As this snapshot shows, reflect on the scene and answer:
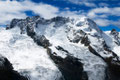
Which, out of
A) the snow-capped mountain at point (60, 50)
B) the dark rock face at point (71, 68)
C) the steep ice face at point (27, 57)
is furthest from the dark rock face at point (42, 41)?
the dark rock face at point (71, 68)

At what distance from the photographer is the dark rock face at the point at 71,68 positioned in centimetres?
11428

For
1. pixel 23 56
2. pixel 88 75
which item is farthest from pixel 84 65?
pixel 23 56

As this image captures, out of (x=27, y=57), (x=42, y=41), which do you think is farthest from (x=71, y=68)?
(x=42, y=41)

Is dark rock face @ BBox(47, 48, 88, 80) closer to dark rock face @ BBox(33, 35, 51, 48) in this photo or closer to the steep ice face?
the steep ice face

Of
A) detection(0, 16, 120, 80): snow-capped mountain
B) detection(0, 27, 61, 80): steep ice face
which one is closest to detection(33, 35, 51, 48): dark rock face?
detection(0, 16, 120, 80): snow-capped mountain

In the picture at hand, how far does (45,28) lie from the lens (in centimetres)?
17862

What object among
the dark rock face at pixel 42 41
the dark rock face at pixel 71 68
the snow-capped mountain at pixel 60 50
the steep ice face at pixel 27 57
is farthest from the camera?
the dark rock face at pixel 42 41

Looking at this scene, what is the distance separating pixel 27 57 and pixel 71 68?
3070cm

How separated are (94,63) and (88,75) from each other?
36.4ft

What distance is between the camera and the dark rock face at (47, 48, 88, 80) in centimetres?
11428

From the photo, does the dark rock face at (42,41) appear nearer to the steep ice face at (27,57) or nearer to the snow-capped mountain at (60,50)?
the snow-capped mountain at (60,50)

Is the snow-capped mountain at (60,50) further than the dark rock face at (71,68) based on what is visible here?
No

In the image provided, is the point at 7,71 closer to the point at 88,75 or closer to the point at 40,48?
the point at 88,75

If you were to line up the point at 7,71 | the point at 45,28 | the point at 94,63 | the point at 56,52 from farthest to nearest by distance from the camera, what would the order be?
the point at 45,28
the point at 56,52
the point at 94,63
the point at 7,71
